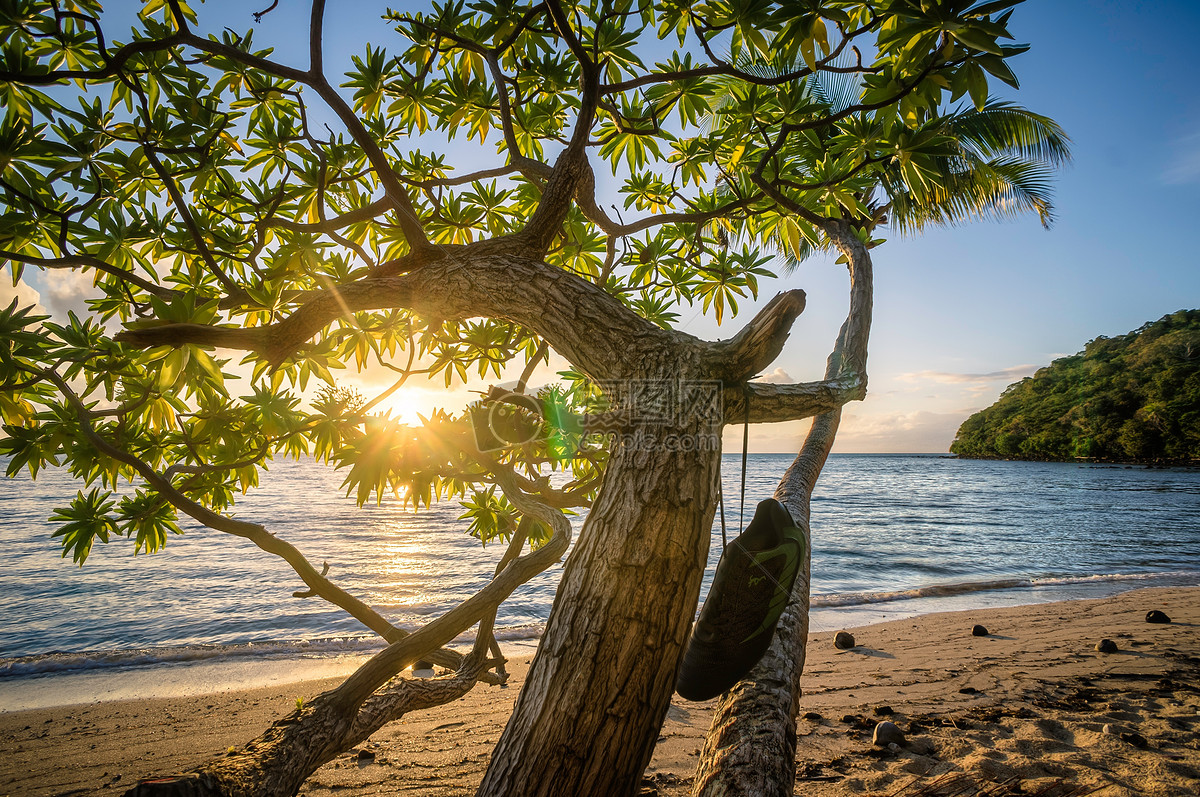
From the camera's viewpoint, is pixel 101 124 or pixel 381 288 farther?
pixel 101 124

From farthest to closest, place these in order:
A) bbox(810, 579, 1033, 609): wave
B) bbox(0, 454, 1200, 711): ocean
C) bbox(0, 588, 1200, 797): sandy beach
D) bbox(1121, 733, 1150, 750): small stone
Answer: bbox(810, 579, 1033, 609): wave < bbox(0, 454, 1200, 711): ocean < bbox(1121, 733, 1150, 750): small stone < bbox(0, 588, 1200, 797): sandy beach

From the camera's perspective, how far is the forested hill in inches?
1420

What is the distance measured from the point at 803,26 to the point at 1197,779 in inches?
147

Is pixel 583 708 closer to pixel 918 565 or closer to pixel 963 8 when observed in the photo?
pixel 963 8

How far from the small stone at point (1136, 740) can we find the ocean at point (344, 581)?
12.7 feet

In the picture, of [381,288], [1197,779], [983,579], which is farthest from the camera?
[983,579]

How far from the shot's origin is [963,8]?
129 centimetres

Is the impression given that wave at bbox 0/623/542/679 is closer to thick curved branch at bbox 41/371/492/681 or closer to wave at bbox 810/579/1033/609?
thick curved branch at bbox 41/371/492/681

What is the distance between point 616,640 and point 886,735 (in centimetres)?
284

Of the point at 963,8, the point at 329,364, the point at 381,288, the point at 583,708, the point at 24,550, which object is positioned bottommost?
the point at 24,550

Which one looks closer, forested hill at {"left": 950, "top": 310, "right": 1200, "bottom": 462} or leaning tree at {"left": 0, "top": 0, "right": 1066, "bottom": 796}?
leaning tree at {"left": 0, "top": 0, "right": 1066, "bottom": 796}

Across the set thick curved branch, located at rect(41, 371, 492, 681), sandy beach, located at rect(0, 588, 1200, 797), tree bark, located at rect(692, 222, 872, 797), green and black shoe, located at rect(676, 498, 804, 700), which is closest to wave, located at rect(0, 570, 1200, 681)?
sandy beach, located at rect(0, 588, 1200, 797)

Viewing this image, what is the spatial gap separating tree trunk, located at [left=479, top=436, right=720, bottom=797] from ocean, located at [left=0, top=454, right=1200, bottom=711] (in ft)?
19.3

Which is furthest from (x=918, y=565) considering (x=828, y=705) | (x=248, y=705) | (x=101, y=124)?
(x=101, y=124)
